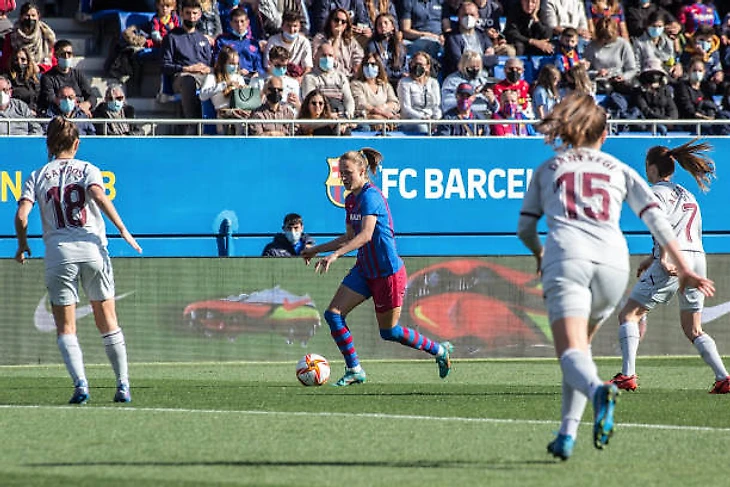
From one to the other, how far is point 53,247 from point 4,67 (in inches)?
349

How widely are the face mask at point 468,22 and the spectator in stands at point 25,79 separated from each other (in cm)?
611

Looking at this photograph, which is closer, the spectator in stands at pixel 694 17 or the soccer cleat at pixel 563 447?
the soccer cleat at pixel 563 447

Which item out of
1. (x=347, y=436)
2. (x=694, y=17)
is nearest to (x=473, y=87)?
(x=694, y=17)

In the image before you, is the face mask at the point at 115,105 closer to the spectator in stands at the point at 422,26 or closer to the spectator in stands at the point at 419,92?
the spectator in stands at the point at 419,92

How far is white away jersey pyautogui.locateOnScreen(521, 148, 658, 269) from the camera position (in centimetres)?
688

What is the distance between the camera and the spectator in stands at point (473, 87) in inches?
765

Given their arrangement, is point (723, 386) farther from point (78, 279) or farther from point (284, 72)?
point (284, 72)

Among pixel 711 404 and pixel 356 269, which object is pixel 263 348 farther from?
pixel 711 404

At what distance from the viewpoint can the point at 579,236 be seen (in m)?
6.87

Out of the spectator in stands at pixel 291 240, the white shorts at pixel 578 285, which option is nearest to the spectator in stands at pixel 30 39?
the spectator in stands at pixel 291 240

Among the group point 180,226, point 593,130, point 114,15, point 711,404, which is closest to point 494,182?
point 180,226

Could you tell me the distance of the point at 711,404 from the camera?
10.4 metres

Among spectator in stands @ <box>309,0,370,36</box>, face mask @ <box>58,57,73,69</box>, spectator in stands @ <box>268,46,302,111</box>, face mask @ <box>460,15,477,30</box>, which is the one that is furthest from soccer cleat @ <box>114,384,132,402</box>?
face mask @ <box>460,15,477,30</box>

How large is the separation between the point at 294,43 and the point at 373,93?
1.26m
